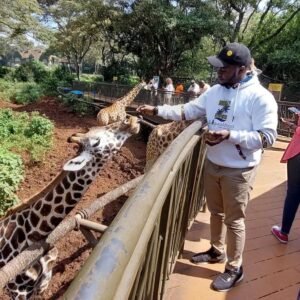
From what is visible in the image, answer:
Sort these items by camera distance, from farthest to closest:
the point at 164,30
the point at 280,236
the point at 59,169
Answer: the point at 164,30, the point at 59,169, the point at 280,236

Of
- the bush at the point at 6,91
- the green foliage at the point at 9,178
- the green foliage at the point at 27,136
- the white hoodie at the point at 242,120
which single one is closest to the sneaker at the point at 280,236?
the white hoodie at the point at 242,120

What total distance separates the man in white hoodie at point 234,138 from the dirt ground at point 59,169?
180 cm

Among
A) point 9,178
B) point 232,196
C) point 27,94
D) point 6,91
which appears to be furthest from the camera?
point 6,91

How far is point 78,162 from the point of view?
257 centimetres

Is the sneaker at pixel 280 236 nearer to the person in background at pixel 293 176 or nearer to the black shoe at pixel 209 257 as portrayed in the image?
the person in background at pixel 293 176

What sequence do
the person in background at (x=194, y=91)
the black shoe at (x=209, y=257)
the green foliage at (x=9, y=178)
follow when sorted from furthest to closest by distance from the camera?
the person in background at (x=194, y=91), the green foliage at (x=9, y=178), the black shoe at (x=209, y=257)

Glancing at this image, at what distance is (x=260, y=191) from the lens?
4.99 meters

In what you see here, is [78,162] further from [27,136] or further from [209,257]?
[27,136]

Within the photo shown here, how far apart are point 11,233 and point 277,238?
236 cm

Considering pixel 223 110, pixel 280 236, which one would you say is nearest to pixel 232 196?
pixel 223 110

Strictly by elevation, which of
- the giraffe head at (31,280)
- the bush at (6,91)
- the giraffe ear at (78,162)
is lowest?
the bush at (6,91)

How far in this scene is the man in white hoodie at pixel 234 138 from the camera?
2.30 metres

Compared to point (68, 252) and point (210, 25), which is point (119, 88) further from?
point (68, 252)

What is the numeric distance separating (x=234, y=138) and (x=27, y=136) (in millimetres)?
9377
